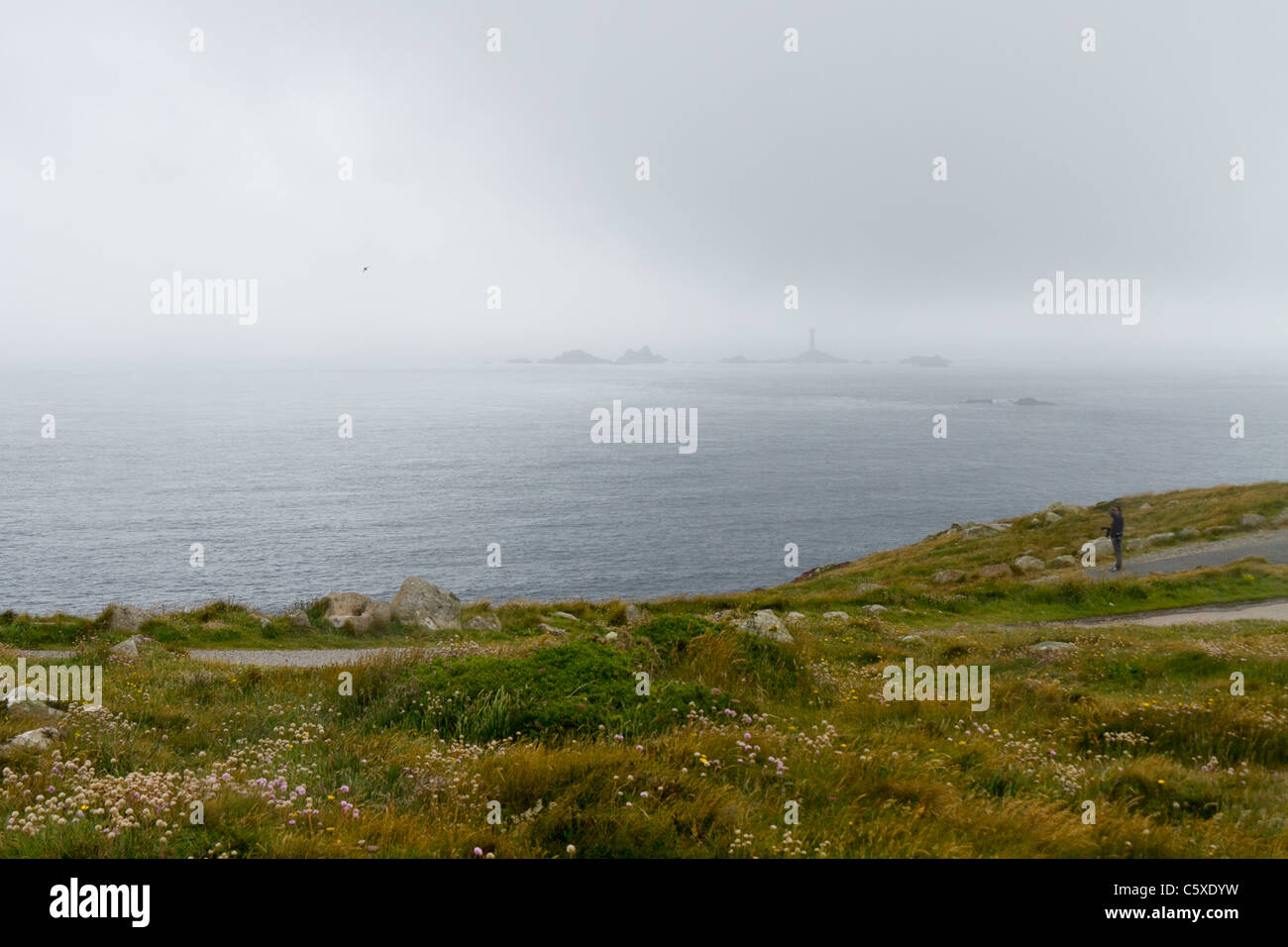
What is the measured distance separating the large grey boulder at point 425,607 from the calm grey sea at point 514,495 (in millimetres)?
33256

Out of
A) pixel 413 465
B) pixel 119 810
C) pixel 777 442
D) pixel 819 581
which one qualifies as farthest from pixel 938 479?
pixel 119 810

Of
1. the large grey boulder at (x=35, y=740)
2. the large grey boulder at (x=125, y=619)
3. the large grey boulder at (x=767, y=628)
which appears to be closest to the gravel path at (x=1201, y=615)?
the large grey boulder at (x=767, y=628)

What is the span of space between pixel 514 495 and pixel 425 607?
235 ft

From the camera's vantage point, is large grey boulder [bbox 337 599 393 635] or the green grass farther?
large grey boulder [bbox 337 599 393 635]

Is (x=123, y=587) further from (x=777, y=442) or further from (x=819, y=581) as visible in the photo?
(x=777, y=442)

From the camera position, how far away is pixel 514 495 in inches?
3752

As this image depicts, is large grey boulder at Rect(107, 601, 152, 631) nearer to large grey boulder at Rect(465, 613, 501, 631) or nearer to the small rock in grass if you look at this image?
large grey boulder at Rect(465, 613, 501, 631)

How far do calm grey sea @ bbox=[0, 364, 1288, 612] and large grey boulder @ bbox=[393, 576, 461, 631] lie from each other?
33256 millimetres

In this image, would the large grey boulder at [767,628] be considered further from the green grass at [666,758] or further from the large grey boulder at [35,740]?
the large grey boulder at [35,740]

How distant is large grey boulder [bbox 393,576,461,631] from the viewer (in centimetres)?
2361

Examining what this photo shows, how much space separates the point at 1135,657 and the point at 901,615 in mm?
10714

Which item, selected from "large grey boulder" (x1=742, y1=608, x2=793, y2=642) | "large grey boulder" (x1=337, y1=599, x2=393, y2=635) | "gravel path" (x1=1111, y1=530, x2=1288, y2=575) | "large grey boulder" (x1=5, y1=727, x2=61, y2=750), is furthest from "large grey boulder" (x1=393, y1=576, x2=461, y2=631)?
"gravel path" (x1=1111, y1=530, x2=1288, y2=575)

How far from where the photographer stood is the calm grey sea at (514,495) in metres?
63.9

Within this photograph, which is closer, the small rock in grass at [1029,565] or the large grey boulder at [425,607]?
the large grey boulder at [425,607]
